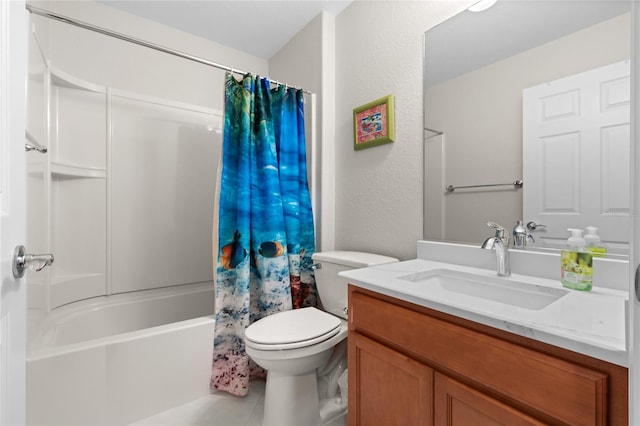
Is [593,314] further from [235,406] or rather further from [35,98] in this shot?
[35,98]

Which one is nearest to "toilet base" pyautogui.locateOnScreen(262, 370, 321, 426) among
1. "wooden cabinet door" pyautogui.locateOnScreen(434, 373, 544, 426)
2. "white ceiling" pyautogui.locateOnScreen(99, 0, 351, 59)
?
"wooden cabinet door" pyautogui.locateOnScreen(434, 373, 544, 426)

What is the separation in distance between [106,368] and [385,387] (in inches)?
49.0

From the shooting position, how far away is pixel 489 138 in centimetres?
130

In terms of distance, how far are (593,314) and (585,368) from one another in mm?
193

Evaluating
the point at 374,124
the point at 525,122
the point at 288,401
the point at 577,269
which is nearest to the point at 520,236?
the point at 577,269

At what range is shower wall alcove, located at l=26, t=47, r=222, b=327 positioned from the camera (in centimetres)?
174

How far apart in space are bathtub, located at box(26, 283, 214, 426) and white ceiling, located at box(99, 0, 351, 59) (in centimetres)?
199

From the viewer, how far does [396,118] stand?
5.40 feet

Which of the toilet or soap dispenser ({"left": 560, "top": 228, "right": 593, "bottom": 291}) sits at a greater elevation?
soap dispenser ({"left": 560, "top": 228, "right": 593, "bottom": 291})

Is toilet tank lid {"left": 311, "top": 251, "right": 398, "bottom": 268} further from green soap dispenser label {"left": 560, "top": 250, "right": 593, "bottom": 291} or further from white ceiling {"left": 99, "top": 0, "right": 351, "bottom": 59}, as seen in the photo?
white ceiling {"left": 99, "top": 0, "right": 351, "bottom": 59}

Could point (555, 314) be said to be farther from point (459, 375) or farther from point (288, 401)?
point (288, 401)

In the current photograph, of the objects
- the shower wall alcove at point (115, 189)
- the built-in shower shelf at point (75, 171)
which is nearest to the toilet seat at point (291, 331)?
the shower wall alcove at point (115, 189)

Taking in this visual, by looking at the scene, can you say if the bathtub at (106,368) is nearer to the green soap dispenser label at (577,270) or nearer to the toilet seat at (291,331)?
the toilet seat at (291,331)

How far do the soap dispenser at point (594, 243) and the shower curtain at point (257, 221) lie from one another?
1337mm
